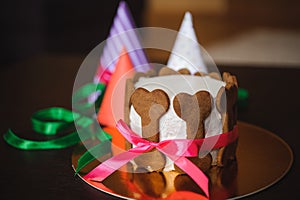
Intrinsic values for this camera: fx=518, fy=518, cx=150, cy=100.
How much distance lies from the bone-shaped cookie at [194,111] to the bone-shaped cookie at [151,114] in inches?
0.8

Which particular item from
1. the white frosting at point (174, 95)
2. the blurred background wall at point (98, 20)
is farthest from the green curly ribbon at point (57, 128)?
the blurred background wall at point (98, 20)

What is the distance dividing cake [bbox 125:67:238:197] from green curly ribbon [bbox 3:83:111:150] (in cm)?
14

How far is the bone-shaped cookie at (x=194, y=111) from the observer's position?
2.45ft

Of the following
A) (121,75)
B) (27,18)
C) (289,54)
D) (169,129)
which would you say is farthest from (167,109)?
(289,54)

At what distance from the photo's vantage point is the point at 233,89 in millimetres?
809

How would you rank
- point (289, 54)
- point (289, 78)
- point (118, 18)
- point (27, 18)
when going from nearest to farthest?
point (118, 18) < point (289, 78) < point (27, 18) < point (289, 54)

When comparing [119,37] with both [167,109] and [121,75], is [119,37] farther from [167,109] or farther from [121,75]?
[167,109]

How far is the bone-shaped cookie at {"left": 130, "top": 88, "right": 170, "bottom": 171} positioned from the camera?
751 mm

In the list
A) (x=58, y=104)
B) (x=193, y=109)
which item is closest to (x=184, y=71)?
(x=193, y=109)

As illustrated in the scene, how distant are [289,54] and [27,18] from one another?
5.37 feet

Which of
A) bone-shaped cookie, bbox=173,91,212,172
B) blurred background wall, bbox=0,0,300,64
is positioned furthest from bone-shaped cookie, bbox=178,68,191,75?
blurred background wall, bbox=0,0,300,64

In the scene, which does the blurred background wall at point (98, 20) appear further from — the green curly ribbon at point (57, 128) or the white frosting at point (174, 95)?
the white frosting at point (174, 95)

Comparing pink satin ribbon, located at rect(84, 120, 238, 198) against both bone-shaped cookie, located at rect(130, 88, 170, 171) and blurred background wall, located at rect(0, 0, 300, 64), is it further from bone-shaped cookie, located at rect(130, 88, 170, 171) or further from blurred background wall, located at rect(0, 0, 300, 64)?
blurred background wall, located at rect(0, 0, 300, 64)

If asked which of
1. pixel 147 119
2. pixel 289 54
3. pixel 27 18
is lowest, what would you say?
pixel 289 54
